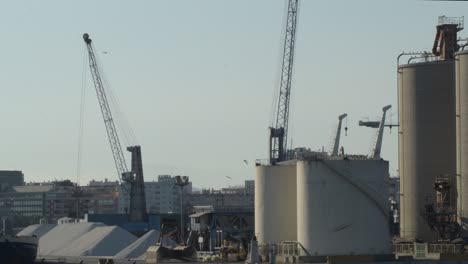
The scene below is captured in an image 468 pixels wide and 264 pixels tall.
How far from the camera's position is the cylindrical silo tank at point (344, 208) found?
367 feet

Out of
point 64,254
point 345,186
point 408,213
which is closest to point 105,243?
point 64,254

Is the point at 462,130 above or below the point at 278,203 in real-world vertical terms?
above

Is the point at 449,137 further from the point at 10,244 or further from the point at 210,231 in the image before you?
the point at 10,244

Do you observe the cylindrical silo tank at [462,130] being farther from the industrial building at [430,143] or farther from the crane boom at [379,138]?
the crane boom at [379,138]

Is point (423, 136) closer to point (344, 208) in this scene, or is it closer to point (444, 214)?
point (444, 214)

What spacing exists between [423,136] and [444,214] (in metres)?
9.88

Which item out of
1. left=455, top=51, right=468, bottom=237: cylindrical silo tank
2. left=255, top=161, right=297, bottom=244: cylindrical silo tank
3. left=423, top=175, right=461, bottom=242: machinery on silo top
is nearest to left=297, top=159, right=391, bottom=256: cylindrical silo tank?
left=255, top=161, right=297, bottom=244: cylindrical silo tank

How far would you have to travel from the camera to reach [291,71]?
522 feet

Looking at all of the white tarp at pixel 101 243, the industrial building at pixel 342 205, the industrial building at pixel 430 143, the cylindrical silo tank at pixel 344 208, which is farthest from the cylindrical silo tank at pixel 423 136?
the white tarp at pixel 101 243

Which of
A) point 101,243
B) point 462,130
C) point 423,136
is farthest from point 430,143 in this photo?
point 101,243

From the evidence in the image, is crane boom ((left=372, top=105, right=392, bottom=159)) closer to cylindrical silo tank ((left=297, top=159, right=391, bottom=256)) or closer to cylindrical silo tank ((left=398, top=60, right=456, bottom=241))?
cylindrical silo tank ((left=398, top=60, right=456, bottom=241))

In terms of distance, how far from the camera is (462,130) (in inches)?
4569

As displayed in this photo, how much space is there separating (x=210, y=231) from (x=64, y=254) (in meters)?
38.6

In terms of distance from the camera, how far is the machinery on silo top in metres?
120
